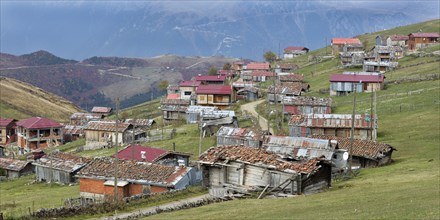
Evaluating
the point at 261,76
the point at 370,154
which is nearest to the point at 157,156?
the point at 370,154

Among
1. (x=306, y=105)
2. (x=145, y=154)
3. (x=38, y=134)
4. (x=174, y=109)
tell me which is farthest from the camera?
(x=174, y=109)

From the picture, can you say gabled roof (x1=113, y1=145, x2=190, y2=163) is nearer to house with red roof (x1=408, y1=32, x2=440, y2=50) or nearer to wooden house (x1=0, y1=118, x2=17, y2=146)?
wooden house (x1=0, y1=118, x2=17, y2=146)

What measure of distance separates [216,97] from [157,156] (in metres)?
61.5

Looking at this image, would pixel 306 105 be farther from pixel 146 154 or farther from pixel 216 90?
pixel 146 154

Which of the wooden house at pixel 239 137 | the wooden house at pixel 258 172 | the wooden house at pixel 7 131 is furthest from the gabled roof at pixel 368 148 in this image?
the wooden house at pixel 7 131

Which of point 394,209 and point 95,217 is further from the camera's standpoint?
point 95,217

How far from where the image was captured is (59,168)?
6525 centimetres

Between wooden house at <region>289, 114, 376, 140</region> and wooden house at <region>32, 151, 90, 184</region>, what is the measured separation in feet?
94.5

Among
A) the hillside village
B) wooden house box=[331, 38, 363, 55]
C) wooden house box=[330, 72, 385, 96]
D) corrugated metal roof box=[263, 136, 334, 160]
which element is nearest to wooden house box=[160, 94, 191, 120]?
the hillside village

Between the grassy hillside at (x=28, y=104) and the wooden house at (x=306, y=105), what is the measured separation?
266 ft

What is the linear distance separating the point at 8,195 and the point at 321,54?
5730 inches

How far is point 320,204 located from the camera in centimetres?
3291

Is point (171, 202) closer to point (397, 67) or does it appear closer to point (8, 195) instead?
point (8, 195)

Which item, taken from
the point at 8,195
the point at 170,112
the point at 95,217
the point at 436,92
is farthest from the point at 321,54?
the point at 95,217
